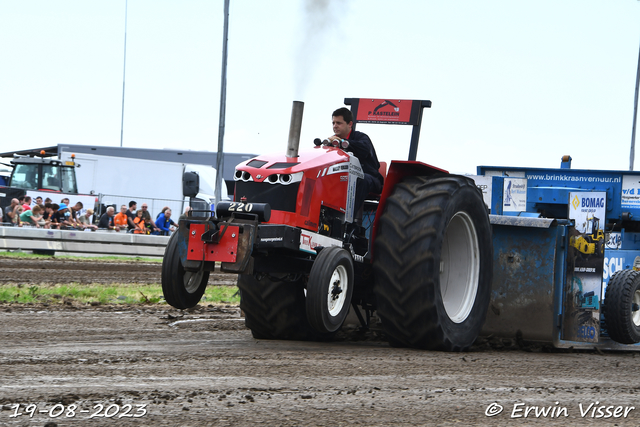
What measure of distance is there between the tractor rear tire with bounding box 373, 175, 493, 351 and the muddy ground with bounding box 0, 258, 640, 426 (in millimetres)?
193

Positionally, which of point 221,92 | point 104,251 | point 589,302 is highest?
point 221,92

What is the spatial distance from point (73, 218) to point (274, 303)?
1519cm

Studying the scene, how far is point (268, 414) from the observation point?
390cm

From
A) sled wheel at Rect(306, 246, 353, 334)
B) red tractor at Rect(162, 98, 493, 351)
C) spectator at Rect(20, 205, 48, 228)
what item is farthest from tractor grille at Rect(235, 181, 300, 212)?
spectator at Rect(20, 205, 48, 228)

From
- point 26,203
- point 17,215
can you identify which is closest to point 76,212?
point 26,203

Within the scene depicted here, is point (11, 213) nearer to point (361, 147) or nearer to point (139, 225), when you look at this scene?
point (139, 225)

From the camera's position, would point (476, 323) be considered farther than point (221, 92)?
No

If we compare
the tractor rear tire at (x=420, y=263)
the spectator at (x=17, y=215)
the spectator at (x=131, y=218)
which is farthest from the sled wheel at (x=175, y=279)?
the spectator at (x=131, y=218)

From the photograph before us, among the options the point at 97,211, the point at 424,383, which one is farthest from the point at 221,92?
the point at 424,383

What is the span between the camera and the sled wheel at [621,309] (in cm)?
734

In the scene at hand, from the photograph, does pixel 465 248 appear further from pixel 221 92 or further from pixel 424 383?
pixel 221 92

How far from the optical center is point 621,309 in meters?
7.33

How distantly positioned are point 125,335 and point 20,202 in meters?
15.9

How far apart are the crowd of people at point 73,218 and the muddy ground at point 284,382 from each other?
13.1m
